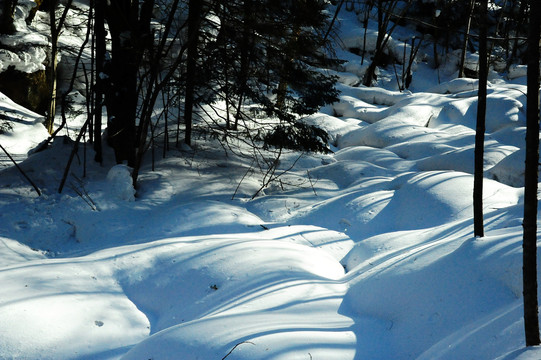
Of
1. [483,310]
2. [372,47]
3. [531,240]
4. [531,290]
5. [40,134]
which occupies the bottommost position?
[40,134]

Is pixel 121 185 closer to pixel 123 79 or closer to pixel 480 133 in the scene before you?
pixel 123 79

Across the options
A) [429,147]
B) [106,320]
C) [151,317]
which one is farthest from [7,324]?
[429,147]

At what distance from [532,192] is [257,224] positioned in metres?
3.69

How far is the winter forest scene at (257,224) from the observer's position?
2488mm

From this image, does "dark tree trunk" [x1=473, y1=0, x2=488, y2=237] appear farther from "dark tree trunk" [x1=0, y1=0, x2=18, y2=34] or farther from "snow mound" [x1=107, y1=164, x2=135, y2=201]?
"dark tree trunk" [x1=0, y1=0, x2=18, y2=34]

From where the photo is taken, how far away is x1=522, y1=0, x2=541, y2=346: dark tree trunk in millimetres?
1880

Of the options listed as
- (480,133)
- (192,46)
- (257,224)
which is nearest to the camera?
(480,133)

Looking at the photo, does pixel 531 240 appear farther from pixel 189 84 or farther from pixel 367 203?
pixel 189 84

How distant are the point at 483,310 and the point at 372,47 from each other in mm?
22825

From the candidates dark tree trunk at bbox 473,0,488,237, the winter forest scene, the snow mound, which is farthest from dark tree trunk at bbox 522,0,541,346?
the snow mound

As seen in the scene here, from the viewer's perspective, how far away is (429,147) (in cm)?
877

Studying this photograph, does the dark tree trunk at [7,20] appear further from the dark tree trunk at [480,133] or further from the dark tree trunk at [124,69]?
the dark tree trunk at [480,133]

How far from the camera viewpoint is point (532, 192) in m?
1.93

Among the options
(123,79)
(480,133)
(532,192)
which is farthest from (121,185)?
(532,192)
